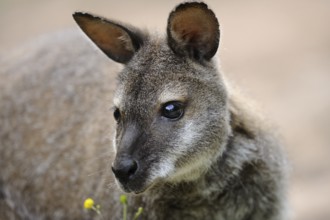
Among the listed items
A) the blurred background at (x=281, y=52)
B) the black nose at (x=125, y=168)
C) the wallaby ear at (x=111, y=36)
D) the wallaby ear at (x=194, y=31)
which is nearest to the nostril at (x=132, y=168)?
the black nose at (x=125, y=168)

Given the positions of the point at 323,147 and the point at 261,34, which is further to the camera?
the point at 261,34

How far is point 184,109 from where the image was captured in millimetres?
7148

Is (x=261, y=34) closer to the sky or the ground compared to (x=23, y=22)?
closer to the sky

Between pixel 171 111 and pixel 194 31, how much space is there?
2.43 ft

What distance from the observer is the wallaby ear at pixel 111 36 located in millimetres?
7512

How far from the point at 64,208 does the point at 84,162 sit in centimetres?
53

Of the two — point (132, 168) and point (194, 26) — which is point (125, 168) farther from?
point (194, 26)

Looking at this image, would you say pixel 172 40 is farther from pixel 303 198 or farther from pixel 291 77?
pixel 291 77

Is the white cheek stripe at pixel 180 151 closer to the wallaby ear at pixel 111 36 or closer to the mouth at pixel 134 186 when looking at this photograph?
the mouth at pixel 134 186

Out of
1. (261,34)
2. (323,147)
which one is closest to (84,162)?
(323,147)

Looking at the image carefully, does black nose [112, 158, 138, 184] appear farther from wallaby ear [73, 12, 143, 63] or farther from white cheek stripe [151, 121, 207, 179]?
A: wallaby ear [73, 12, 143, 63]

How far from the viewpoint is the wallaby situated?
7.07m

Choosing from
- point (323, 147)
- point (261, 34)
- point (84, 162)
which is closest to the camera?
point (84, 162)

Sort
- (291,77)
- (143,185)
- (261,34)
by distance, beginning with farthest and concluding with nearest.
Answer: (261,34), (291,77), (143,185)
